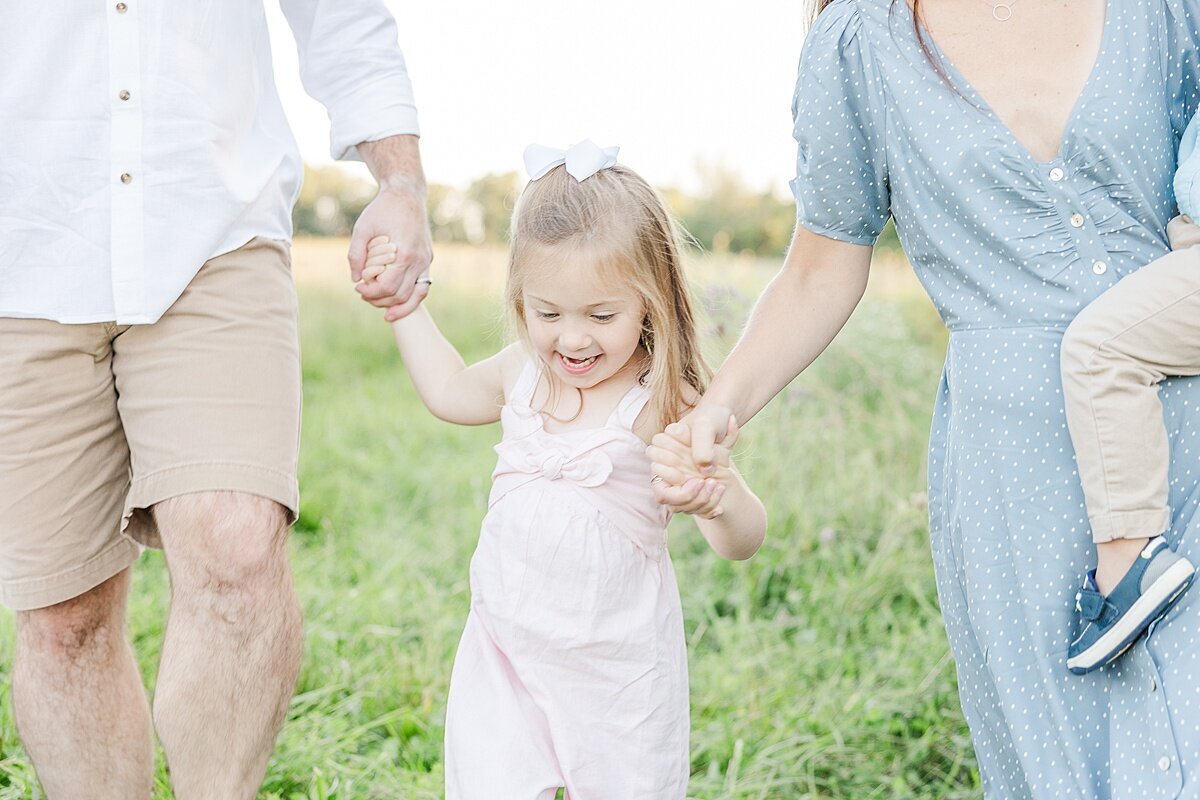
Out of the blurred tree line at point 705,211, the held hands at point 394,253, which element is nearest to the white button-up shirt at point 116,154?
the held hands at point 394,253

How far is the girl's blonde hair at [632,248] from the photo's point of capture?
2.38 meters

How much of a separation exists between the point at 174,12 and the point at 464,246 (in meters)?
10.5

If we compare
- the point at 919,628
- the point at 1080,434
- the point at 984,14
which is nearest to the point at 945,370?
the point at 1080,434

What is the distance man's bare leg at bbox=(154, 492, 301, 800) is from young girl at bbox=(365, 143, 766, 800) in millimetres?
334

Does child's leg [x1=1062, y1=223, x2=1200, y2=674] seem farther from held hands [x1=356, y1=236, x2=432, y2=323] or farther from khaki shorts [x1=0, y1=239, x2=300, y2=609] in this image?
khaki shorts [x1=0, y1=239, x2=300, y2=609]

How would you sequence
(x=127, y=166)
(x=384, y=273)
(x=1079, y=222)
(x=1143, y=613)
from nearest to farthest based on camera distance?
(x=1143, y=613) < (x=1079, y=222) < (x=127, y=166) < (x=384, y=273)

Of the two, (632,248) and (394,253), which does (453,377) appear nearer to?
(394,253)

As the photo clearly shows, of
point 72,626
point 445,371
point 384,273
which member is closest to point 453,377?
point 445,371

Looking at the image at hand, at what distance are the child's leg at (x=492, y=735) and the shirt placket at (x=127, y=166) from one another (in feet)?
2.70

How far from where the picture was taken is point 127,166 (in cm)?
239

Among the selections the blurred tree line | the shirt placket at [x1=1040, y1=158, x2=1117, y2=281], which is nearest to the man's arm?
the shirt placket at [x1=1040, y1=158, x2=1117, y2=281]

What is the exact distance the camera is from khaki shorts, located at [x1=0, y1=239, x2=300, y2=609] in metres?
2.42

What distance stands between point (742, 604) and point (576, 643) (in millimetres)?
2286

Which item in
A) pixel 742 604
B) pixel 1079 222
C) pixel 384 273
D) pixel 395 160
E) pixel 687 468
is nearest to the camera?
pixel 1079 222
